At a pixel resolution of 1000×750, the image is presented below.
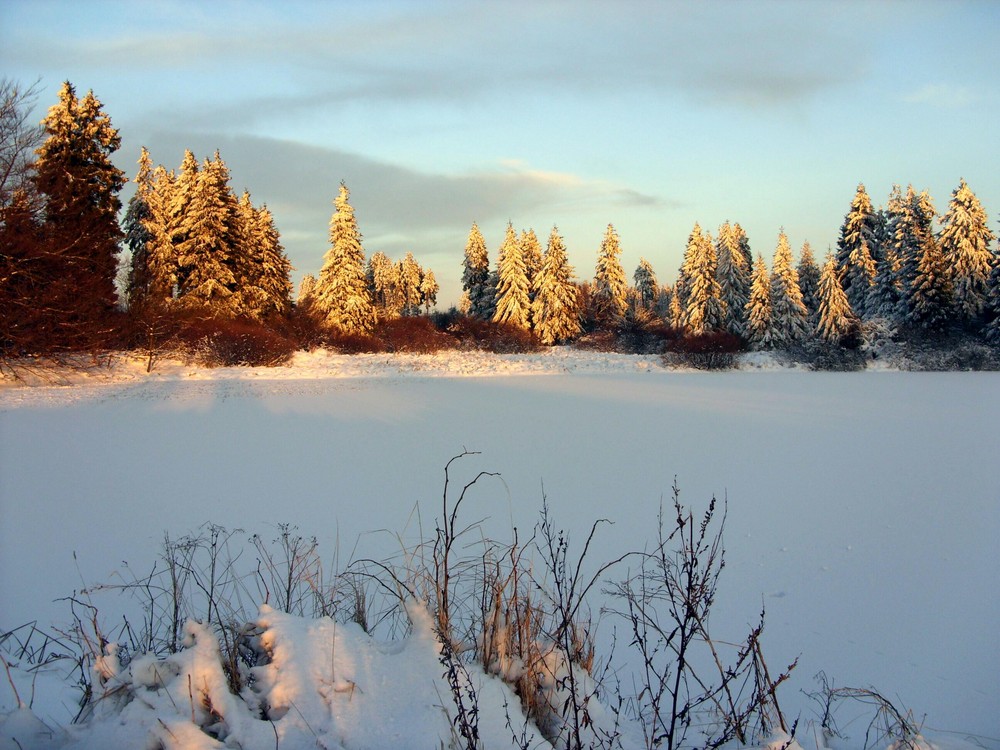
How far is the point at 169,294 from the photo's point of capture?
28875mm

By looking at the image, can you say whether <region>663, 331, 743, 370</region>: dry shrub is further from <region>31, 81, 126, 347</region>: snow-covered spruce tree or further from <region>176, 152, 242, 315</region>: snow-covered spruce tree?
<region>31, 81, 126, 347</region>: snow-covered spruce tree

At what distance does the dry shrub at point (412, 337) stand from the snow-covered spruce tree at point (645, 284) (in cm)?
2867

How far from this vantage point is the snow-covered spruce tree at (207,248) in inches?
1136

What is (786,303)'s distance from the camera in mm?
37156

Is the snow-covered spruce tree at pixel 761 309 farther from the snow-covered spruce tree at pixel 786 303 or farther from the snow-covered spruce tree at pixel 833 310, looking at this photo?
the snow-covered spruce tree at pixel 833 310

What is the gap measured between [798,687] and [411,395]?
1472 centimetres

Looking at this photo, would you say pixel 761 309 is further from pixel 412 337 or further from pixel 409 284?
pixel 409 284

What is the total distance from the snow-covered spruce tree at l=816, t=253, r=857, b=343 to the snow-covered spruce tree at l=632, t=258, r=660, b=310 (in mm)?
25175

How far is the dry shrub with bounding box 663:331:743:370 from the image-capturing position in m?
30.2

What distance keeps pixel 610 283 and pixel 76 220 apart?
33.3 m

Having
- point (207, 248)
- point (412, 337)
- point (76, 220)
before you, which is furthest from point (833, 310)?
point (76, 220)

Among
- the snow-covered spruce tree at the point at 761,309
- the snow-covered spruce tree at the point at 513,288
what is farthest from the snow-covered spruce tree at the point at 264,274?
the snow-covered spruce tree at the point at 761,309

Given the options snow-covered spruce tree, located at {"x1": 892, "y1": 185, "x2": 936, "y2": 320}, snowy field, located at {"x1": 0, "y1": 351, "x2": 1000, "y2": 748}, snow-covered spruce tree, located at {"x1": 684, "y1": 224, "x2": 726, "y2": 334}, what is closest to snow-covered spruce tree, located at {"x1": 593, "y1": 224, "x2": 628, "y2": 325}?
snow-covered spruce tree, located at {"x1": 684, "y1": 224, "x2": 726, "y2": 334}

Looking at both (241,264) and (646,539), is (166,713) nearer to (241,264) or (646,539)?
(646,539)
